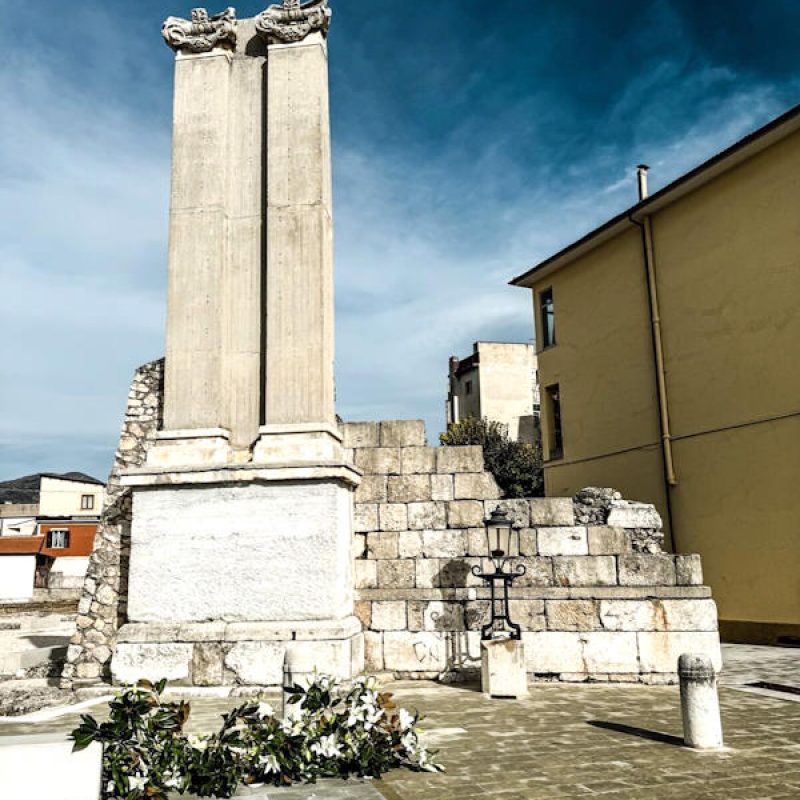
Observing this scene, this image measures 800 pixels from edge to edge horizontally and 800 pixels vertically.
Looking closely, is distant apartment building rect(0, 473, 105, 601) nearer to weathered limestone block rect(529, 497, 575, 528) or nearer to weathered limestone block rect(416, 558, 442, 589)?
weathered limestone block rect(416, 558, 442, 589)

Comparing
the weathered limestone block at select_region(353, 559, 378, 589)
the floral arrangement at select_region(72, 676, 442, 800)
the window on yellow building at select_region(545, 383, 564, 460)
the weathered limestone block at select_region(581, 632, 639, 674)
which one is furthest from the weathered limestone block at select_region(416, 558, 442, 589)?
the window on yellow building at select_region(545, 383, 564, 460)

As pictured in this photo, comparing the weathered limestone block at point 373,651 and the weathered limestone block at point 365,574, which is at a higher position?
the weathered limestone block at point 365,574

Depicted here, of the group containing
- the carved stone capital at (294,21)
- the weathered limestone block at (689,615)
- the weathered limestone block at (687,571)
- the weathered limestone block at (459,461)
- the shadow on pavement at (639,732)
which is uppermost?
the carved stone capital at (294,21)

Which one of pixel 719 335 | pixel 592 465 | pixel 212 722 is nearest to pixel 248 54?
pixel 212 722

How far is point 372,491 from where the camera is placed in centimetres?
952

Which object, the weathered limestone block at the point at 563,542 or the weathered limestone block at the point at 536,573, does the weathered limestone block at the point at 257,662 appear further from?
the weathered limestone block at the point at 563,542

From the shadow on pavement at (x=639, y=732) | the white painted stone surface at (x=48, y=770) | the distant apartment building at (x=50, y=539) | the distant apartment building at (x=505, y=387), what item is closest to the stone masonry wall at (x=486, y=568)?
the shadow on pavement at (x=639, y=732)

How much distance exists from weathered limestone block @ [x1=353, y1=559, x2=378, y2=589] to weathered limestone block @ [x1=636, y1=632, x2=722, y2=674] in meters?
2.98

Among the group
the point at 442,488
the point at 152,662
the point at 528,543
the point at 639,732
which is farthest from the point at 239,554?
the point at 639,732

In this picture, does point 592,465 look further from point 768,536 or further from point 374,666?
point 374,666

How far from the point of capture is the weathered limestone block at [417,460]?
9578mm

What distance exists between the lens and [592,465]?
19.1 meters

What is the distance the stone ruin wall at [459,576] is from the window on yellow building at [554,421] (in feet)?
36.5

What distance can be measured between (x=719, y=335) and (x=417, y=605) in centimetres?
939
